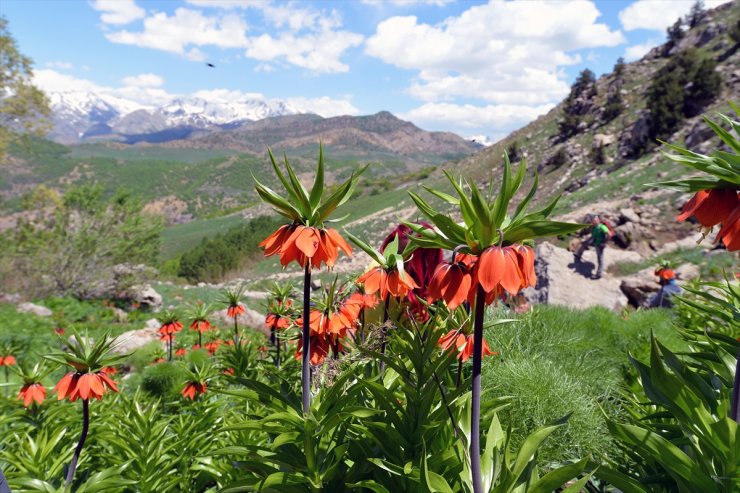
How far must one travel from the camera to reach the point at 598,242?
1091 centimetres

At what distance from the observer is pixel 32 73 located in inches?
756

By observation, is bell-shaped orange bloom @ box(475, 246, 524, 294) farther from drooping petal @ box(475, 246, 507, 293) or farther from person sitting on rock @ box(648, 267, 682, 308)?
person sitting on rock @ box(648, 267, 682, 308)

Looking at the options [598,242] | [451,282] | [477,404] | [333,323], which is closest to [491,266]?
[451,282]

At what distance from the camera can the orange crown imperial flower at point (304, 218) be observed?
1.81 m

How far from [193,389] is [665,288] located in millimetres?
8776

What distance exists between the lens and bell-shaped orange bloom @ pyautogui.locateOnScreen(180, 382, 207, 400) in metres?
4.36

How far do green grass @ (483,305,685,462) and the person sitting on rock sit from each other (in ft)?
7.54

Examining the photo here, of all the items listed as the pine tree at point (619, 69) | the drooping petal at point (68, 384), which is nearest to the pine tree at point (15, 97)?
the drooping petal at point (68, 384)

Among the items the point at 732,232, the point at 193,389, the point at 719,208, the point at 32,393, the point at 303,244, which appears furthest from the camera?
the point at 193,389

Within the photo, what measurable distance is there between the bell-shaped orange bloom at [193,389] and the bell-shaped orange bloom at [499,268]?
148 inches

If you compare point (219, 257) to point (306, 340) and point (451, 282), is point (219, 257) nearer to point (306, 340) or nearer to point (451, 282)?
point (306, 340)

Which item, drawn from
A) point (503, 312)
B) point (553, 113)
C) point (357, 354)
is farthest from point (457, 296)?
point (553, 113)

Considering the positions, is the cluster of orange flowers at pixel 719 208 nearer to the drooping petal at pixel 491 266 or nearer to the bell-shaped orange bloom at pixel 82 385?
the drooping petal at pixel 491 266

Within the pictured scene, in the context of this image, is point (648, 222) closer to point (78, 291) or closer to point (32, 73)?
point (78, 291)
